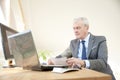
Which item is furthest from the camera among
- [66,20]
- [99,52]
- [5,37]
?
[66,20]

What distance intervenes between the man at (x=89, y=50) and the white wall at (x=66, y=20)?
0.85 metres

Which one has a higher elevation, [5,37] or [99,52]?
[5,37]

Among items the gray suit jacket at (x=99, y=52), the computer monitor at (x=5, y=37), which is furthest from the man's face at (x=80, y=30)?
the computer monitor at (x=5, y=37)

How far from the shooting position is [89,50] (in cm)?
253

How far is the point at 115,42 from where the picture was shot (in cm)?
395

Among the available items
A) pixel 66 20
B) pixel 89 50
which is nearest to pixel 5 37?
pixel 89 50

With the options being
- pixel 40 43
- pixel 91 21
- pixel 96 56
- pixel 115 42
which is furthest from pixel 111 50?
pixel 96 56

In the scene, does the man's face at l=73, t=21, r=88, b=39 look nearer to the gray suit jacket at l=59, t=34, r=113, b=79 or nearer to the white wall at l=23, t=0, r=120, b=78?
the gray suit jacket at l=59, t=34, r=113, b=79

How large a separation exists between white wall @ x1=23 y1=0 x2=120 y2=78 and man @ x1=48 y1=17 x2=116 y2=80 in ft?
2.77

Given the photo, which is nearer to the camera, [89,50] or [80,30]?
[89,50]

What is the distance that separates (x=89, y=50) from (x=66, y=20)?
1.34 m

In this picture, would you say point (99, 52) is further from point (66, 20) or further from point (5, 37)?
point (66, 20)

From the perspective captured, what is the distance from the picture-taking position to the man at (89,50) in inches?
88.6

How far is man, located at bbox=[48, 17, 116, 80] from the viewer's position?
225 centimetres
